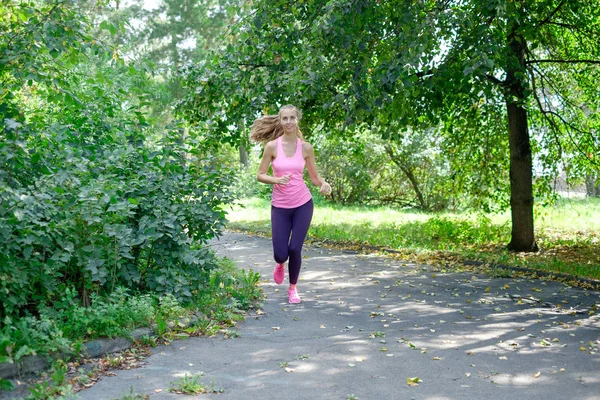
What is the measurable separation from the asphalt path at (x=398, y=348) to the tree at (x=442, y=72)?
2475 mm

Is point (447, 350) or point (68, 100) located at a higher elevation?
point (68, 100)

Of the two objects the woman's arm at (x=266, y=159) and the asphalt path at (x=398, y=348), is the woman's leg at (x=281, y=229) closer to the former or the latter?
the woman's arm at (x=266, y=159)

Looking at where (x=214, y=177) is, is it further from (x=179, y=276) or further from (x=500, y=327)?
(x=500, y=327)

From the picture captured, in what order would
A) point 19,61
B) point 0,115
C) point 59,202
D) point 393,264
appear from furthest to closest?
point 393,264, point 19,61, point 0,115, point 59,202

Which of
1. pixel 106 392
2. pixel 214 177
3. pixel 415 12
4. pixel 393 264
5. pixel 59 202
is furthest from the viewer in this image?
pixel 393 264

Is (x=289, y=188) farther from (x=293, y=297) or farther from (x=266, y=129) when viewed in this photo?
(x=293, y=297)

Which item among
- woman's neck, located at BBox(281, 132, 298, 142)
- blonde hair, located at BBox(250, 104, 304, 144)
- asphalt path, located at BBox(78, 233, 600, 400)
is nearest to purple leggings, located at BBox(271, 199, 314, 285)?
asphalt path, located at BBox(78, 233, 600, 400)

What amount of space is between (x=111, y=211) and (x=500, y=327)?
4155 millimetres

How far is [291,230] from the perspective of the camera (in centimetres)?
798

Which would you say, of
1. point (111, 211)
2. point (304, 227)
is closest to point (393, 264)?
point (304, 227)

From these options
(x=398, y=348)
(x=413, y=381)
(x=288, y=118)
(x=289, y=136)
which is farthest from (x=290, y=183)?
(x=413, y=381)

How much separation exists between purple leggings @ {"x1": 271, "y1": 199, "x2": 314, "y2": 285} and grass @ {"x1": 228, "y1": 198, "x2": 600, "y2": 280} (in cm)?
95

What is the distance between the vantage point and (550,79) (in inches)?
547

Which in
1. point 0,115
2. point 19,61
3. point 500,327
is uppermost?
point 19,61
